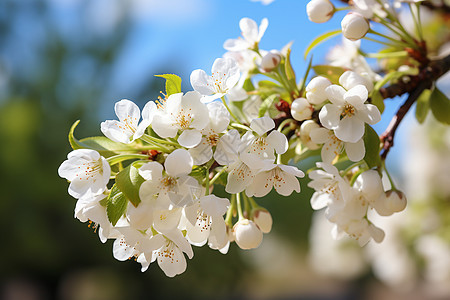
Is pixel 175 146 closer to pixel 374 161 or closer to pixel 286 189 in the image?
pixel 286 189

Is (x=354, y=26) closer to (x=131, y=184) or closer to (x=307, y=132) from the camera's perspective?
(x=307, y=132)

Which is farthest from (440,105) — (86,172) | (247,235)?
(86,172)

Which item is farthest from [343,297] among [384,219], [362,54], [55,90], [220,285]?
[362,54]

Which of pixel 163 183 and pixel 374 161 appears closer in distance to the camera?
pixel 163 183

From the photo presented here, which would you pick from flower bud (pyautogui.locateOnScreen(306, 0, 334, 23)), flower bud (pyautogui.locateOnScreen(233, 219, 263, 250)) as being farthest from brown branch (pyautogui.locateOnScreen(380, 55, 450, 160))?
flower bud (pyautogui.locateOnScreen(233, 219, 263, 250))

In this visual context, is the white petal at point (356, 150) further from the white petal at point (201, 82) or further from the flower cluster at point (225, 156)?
the white petal at point (201, 82)
